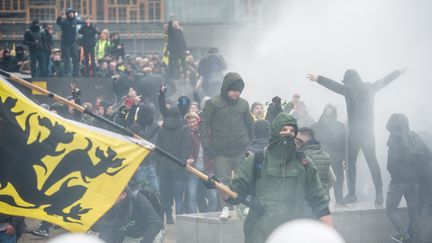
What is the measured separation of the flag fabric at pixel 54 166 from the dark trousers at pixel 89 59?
15637mm

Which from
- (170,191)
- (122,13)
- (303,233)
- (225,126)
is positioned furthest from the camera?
(122,13)

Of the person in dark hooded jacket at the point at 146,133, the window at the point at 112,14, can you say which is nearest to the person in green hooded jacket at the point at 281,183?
the person in dark hooded jacket at the point at 146,133

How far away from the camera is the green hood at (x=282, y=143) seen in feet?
33.6

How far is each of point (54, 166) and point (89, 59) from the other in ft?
55.5

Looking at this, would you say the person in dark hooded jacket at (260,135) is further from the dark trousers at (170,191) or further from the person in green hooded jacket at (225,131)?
the dark trousers at (170,191)

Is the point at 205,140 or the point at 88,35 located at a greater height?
the point at 88,35

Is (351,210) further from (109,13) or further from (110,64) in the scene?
(109,13)

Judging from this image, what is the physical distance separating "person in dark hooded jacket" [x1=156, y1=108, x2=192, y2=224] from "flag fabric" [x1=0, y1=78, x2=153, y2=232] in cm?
571

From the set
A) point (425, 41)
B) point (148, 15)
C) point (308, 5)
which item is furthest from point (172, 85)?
point (148, 15)

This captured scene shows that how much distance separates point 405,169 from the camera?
15438mm

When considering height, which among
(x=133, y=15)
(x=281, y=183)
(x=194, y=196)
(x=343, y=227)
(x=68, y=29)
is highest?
(x=68, y=29)

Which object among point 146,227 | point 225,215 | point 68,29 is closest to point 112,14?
point 68,29

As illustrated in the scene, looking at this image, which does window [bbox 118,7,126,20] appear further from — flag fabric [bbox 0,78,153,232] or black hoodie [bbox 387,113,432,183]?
flag fabric [bbox 0,78,153,232]

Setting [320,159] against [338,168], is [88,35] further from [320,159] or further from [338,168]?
[320,159]
